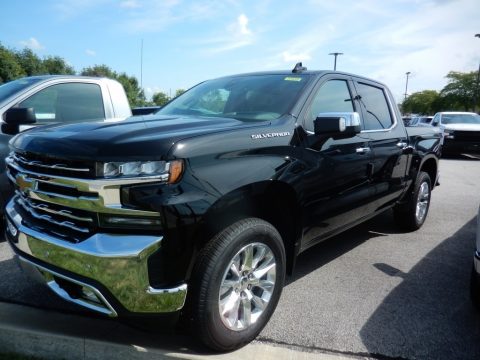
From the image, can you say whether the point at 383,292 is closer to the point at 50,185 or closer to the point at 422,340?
the point at 422,340

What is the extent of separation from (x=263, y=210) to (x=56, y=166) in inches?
53.2

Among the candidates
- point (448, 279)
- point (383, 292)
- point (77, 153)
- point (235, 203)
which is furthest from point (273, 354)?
point (448, 279)

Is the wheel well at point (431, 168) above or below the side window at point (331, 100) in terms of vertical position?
below

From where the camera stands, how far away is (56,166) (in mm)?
2344

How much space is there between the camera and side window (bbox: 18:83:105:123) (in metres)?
4.89

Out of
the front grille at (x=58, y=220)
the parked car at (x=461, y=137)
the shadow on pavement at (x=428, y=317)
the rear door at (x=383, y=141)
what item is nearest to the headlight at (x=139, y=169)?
the front grille at (x=58, y=220)

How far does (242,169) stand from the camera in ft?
8.34

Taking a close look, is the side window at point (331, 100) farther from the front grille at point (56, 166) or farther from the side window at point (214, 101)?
the front grille at point (56, 166)

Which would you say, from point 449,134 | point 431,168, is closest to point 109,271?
point 431,168

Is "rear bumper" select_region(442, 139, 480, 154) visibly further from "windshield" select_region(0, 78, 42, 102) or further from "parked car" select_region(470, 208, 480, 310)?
"windshield" select_region(0, 78, 42, 102)

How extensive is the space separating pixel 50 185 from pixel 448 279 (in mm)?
3398

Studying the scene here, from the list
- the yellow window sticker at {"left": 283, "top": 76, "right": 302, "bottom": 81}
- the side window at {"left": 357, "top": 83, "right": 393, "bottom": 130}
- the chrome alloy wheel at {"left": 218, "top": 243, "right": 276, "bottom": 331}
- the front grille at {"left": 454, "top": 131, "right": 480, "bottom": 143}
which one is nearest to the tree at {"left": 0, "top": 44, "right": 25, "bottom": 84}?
the front grille at {"left": 454, "top": 131, "right": 480, "bottom": 143}

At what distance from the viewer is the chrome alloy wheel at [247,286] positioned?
254cm

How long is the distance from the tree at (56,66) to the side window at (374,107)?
44.6 meters
